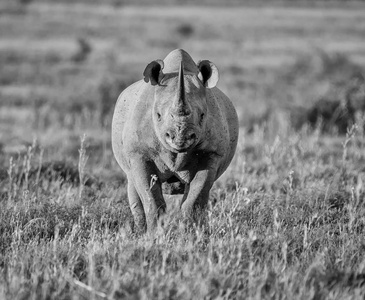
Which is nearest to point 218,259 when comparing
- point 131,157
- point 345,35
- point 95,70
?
point 131,157

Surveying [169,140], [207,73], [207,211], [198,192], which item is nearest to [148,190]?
[198,192]

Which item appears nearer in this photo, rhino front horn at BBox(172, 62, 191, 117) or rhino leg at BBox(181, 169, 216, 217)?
rhino front horn at BBox(172, 62, 191, 117)

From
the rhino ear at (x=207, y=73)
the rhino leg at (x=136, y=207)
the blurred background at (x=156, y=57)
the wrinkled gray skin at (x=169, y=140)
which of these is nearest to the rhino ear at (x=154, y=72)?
the wrinkled gray skin at (x=169, y=140)

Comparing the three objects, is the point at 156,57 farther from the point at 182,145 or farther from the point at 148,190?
the point at 182,145

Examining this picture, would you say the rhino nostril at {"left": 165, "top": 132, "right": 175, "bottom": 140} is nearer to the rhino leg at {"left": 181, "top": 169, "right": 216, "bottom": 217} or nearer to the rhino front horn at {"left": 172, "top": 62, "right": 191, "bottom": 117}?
the rhino front horn at {"left": 172, "top": 62, "right": 191, "bottom": 117}

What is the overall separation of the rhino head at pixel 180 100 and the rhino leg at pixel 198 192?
13.0 inches

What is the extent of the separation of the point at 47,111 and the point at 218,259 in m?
13.0

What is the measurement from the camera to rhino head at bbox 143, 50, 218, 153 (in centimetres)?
538

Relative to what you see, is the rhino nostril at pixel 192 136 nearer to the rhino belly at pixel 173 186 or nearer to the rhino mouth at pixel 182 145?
the rhino mouth at pixel 182 145

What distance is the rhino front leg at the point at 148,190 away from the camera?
19.4 feet

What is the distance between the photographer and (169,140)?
5469 millimetres

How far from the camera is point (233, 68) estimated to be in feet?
97.8

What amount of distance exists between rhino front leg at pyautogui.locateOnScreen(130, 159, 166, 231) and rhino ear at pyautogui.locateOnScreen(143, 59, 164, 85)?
0.68 meters

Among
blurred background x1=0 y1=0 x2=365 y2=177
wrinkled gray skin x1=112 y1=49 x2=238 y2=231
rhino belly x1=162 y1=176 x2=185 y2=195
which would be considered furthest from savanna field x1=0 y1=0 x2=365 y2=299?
rhino belly x1=162 y1=176 x2=185 y2=195
